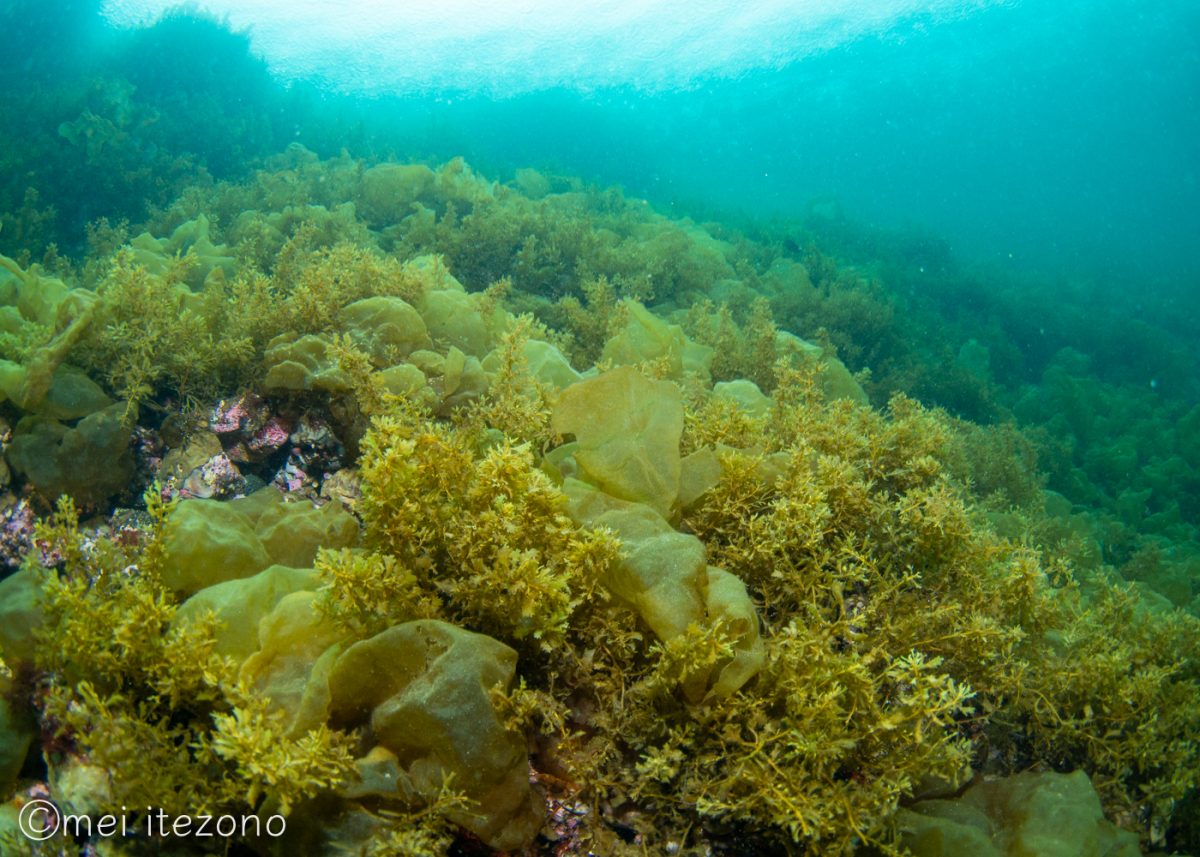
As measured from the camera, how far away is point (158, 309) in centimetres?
345

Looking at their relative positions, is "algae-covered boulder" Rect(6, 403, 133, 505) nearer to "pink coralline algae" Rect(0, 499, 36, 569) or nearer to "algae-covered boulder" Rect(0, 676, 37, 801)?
"pink coralline algae" Rect(0, 499, 36, 569)

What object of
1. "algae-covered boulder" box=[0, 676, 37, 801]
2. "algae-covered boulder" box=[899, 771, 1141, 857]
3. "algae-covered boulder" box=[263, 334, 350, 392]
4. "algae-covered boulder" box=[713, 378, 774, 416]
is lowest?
"algae-covered boulder" box=[899, 771, 1141, 857]

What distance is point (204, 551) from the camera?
215 cm

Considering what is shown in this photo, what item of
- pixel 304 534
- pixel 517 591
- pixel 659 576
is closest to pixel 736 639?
pixel 659 576

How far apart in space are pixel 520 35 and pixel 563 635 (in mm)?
40279

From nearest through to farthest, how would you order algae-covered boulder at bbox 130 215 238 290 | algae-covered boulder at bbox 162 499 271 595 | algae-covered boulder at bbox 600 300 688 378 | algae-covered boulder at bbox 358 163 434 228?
algae-covered boulder at bbox 162 499 271 595 < algae-covered boulder at bbox 600 300 688 378 < algae-covered boulder at bbox 130 215 238 290 < algae-covered boulder at bbox 358 163 434 228

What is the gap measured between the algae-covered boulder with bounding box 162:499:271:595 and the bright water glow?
95.2 ft

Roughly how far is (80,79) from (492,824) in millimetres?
20145

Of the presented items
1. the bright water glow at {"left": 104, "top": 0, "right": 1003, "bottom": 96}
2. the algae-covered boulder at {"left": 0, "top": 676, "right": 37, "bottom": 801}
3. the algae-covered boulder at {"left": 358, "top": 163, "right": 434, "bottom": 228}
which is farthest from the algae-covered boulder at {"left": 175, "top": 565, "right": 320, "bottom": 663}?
the bright water glow at {"left": 104, "top": 0, "right": 1003, "bottom": 96}

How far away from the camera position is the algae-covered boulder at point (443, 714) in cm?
162

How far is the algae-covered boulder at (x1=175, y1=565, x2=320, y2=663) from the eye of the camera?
1.87m

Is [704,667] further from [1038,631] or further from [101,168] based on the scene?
[101,168]

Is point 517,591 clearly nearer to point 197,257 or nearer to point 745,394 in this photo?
point 745,394

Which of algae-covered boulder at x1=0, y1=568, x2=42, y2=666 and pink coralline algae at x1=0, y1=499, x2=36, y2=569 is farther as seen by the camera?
pink coralline algae at x1=0, y1=499, x2=36, y2=569
